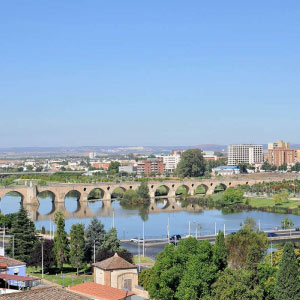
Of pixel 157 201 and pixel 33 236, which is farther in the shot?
pixel 157 201

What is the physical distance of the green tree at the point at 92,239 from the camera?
3475 centimetres

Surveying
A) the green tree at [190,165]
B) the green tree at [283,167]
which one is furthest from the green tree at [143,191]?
the green tree at [283,167]

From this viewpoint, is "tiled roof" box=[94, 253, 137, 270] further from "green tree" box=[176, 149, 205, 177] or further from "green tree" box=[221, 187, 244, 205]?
"green tree" box=[176, 149, 205, 177]

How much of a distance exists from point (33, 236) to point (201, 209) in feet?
126

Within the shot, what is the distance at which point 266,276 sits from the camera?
24984 millimetres

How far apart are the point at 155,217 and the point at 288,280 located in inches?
1606

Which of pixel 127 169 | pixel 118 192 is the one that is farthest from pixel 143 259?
pixel 127 169

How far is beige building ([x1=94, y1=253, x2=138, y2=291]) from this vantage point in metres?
26.9

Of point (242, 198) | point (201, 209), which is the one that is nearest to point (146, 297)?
point (201, 209)

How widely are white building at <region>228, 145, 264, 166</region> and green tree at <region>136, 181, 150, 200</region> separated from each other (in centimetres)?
9199

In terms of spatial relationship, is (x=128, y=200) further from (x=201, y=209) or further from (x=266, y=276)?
(x=266, y=276)

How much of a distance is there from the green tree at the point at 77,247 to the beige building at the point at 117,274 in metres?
5.53

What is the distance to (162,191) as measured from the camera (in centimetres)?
8975

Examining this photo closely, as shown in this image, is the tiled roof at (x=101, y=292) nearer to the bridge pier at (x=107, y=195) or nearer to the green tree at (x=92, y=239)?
the green tree at (x=92, y=239)
